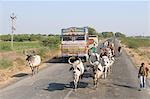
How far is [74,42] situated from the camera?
31672mm

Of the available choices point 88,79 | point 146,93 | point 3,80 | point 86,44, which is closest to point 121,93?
point 146,93

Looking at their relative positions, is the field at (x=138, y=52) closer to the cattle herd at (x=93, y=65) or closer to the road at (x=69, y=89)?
the cattle herd at (x=93, y=65)

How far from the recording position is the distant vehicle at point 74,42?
104 ft

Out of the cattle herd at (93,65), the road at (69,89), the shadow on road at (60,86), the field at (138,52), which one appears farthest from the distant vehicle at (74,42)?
→ the shadow on road at (60,86)

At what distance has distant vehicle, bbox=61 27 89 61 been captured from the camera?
104 feet

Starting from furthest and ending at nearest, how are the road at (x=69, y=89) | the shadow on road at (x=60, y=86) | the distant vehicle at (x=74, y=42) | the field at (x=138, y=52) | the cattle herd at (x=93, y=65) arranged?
the field at (x=138, y=52)
the distant vehicle at (x=74, y=42)
the shadow on road at (x=60, y=86)
the cattle herd at (x=93, y=65)
the road at (x=69, y=89)

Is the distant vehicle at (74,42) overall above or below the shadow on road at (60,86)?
above

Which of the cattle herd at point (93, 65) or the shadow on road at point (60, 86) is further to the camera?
the shadow on road at point (60, 86)

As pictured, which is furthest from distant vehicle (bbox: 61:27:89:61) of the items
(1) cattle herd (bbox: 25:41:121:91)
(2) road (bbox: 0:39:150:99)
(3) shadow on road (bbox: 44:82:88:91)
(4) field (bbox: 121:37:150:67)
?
(3) shadow on road (bbox: 44:82:88:91)

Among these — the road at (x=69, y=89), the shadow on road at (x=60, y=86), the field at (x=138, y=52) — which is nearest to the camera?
the road at (x=69, y=89)

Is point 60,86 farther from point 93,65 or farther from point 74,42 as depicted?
point 74,42

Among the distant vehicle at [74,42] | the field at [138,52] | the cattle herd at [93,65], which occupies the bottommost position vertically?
the field at [138,52]

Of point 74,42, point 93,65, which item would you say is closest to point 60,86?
point 93,65

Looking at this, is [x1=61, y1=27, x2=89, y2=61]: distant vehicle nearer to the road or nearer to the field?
the field
